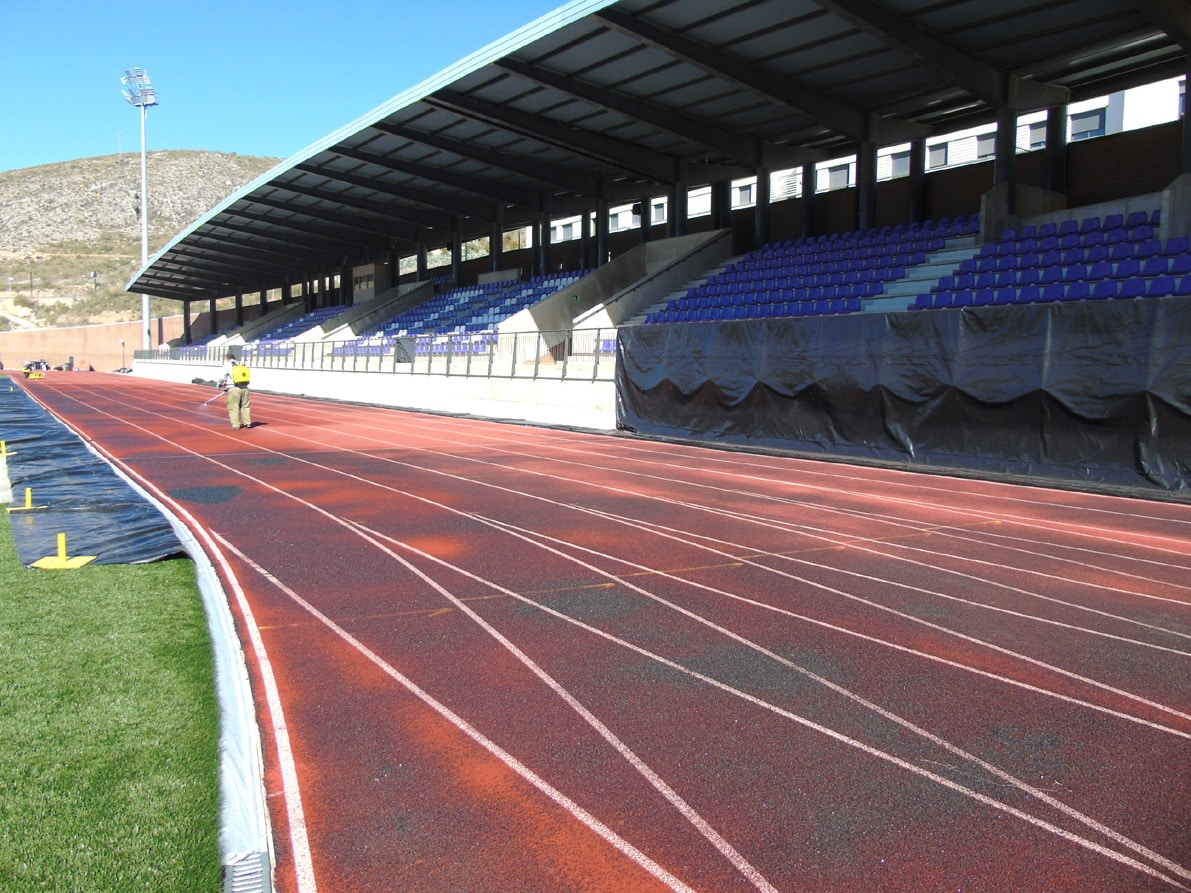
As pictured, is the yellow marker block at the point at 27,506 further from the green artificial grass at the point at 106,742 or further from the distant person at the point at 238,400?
the distant person at the point at 238,400

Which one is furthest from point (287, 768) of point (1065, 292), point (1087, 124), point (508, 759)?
point (1087, 124)

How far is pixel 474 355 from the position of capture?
28.1 meters

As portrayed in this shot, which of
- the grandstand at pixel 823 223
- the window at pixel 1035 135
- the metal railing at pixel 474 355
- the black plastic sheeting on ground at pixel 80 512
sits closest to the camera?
the black plastic sheeting on ground at pixel 80 512

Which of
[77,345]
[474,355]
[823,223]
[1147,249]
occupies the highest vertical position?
[823,223]

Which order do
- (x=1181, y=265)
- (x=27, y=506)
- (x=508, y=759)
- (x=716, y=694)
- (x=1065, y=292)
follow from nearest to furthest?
1. (x=508, y=759)
2. (x=716, y=694)
3. (x=27, y=506)
4. (x=1181, y=265)
5. (x=1065, y=292)

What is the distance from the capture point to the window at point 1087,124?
Answer: 3136 cm

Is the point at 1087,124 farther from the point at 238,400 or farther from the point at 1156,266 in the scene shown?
the point at 238,400

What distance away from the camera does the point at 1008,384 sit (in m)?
13.4

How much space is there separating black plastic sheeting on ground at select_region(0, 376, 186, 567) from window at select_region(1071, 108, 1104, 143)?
3229 centimetres

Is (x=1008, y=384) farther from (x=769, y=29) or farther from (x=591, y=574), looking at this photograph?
(x=769, y=29)

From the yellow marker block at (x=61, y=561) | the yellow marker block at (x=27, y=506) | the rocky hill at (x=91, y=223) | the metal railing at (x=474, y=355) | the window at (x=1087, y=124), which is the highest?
the rocky hill at (x=91, y=223)

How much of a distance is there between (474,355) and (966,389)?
1716 cm

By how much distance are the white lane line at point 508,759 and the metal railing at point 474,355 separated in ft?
54.1

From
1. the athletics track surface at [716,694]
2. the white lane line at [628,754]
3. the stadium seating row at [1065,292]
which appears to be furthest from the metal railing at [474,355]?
the white lane line at [628,754]
